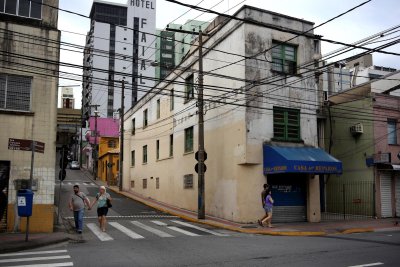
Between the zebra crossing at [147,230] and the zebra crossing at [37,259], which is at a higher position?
the zebra crossing at [37,259]

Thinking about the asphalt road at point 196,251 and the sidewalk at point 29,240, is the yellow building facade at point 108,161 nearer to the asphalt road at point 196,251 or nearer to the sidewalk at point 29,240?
the asphalt road at point 196,251

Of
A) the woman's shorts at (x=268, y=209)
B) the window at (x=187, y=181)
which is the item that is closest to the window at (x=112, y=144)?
the window at (x=187, y=181)

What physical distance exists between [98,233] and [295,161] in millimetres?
8618

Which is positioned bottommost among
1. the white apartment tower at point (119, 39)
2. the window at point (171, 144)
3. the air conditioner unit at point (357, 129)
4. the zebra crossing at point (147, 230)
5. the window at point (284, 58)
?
the zebra crossing at point (147, 230)

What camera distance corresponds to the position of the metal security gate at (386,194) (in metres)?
22.9

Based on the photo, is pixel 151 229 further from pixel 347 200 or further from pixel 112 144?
pixel 112 144

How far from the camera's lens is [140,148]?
116 feet

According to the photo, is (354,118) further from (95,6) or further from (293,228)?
(95,6)

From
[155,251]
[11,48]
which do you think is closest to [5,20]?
[11,48]

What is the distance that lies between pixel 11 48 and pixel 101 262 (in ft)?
30.8

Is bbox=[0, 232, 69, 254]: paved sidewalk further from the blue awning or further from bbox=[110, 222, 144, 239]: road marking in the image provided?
the blue awning

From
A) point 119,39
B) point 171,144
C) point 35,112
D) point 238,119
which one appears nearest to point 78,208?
point 35,112

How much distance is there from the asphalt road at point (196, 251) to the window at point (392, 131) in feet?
36.0

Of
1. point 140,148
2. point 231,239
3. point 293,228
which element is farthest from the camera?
point 140,148
